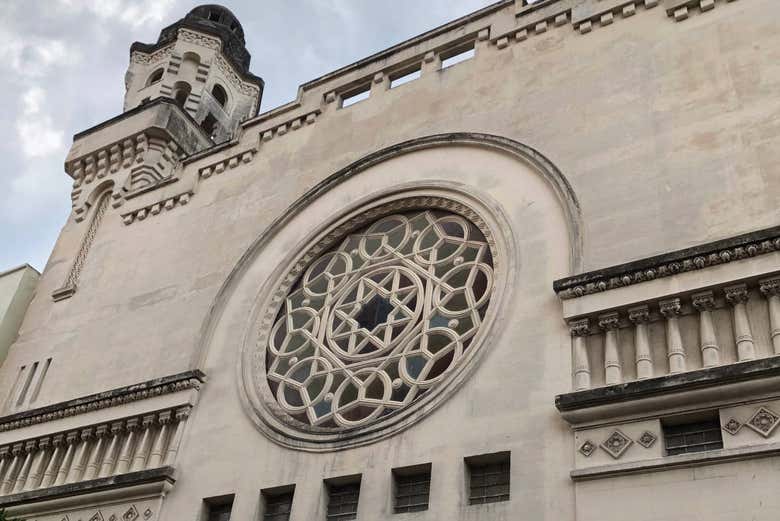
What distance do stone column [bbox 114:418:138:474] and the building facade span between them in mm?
38

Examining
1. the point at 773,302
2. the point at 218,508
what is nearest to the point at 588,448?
the point at 773,302

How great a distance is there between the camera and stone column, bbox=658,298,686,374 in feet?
34.8

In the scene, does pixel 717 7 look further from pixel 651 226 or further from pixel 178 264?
pixel 178 264

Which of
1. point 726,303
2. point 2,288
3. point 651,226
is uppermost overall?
point 2,288

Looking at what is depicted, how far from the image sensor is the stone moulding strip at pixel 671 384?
9836 millimetres

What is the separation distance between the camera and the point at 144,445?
49.0 ft

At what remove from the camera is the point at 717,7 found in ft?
47.9

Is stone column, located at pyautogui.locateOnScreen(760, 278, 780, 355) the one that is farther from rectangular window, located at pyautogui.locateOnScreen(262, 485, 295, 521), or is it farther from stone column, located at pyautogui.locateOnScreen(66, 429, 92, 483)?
stone column, located at pyautogui.locateOnScreen(66, 429, 92, 483)

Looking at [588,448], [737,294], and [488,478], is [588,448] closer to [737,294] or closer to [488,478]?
[488,478]

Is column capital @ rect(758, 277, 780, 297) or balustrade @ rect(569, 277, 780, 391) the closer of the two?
balustrade @ rect(569, 277, 780, 391)

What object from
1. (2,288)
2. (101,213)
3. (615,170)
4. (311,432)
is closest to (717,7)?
(615,170)

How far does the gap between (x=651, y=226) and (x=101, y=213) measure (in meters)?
14.2

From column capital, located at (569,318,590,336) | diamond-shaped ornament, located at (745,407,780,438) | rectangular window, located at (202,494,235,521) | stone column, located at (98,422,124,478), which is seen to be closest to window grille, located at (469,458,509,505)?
column capital, located at (569,318,590,336)

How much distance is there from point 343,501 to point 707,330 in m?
5.27
